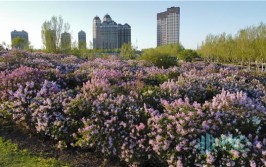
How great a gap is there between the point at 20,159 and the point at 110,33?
135561 mm

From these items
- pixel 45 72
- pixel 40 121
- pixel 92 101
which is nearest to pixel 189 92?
pixel 92 101

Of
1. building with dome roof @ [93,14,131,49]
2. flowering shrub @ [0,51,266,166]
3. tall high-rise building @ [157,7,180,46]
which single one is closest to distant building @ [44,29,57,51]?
flowering shrub @ [0,51,266,166]

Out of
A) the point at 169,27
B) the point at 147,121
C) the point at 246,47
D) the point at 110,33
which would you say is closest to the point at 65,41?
the point at 246,47

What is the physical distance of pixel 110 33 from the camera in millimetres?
138500

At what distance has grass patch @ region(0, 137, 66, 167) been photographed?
512cm

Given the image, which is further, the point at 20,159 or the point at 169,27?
the point at 169,27

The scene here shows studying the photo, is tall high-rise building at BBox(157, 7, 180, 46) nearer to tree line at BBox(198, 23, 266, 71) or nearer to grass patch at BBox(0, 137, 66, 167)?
tree line at BBox(198, 23, 266, 71)

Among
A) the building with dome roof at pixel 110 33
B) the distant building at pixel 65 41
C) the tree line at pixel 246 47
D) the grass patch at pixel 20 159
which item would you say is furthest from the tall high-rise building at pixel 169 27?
the grass patch at pixel 20 159

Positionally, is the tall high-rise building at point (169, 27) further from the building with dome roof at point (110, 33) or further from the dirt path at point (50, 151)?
the dirt path at point (50, 151)

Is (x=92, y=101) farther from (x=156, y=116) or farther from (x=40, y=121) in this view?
A: (x=156, y=116)

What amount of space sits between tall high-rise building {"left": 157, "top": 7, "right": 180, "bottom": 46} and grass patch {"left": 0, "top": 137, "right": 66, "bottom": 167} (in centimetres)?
15847

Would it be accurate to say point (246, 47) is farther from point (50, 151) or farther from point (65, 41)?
point (50, 151)

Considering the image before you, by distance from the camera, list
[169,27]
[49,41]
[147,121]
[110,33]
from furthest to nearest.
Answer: [169,27], [110,33], [49,41], [147,121]

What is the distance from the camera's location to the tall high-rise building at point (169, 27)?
16425cm
